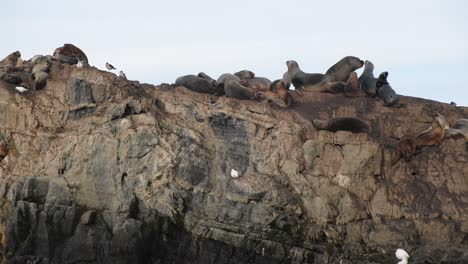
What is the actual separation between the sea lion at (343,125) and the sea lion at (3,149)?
22.4 feet

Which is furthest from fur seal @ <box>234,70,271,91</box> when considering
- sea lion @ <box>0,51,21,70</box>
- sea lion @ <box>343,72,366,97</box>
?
sea lion @ <box>0,51,21,70</box>

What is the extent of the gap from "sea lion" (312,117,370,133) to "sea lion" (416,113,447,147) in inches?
45.4

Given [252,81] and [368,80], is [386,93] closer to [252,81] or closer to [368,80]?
[368,80]

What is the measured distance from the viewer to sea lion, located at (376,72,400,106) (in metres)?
24.8

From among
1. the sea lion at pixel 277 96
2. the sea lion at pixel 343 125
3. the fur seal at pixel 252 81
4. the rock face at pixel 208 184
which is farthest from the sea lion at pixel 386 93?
the fur seal at pixel 252 81

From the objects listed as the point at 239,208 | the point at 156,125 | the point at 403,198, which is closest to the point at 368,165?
the point at 403,198

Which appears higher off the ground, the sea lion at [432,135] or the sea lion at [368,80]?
the sea lion at [368,80]

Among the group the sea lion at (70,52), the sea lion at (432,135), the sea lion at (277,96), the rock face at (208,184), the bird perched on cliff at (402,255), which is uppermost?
the sea lion at (70,52)

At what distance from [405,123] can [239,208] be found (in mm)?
4574

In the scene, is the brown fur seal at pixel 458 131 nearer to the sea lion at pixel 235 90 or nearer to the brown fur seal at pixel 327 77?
the brown fur seal at pixel 327 77

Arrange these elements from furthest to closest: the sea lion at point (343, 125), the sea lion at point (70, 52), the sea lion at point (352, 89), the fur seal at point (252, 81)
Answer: the sea lion at point (70, 52) < the fur seal at point (252, 81) < the sea lion at point (352, 89) < the sea lion at point (343, 125)

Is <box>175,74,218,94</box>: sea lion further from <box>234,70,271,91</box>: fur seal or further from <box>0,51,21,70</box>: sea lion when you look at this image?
<box>0,51,21,70</box>: sea lion

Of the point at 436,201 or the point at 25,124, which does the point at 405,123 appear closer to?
the point at 436,201

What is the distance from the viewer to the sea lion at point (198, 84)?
82.0 ft
